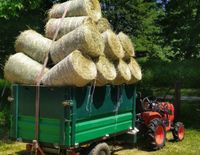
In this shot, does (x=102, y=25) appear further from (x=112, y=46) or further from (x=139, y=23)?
(x=139, y=23)

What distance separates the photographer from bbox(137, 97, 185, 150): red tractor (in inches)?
416

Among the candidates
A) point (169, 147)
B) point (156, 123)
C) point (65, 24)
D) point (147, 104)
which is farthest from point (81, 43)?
point (169, 147)

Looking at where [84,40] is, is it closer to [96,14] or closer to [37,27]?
[96,14]

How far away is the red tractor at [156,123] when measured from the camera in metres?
10.6

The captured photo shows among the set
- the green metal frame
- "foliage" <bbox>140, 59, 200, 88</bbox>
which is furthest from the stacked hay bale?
"foliage" <bbox>140, 59, 200, 88</bbox>

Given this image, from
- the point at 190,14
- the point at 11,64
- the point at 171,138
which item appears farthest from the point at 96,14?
the point at 190,14

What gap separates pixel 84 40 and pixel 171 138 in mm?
5579

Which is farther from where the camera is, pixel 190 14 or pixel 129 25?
pixel 129 25

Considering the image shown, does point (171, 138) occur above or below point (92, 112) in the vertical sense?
below

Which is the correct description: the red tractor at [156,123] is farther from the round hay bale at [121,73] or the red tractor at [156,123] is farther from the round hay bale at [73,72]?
the round hay bale at [73,72]

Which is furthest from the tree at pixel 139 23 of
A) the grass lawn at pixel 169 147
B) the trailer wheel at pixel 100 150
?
the trailer wheel at pixel 100 150

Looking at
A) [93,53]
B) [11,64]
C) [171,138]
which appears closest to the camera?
[93,53]

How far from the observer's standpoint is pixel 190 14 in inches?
619

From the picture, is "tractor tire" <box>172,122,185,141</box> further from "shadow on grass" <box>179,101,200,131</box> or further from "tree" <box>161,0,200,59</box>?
"tree" <box>161,0,200,59</box>
